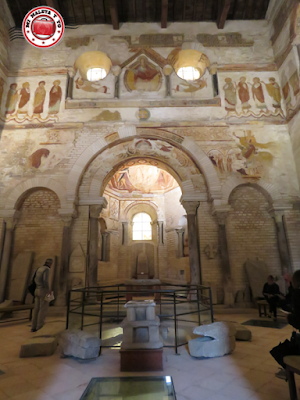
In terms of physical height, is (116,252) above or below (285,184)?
below

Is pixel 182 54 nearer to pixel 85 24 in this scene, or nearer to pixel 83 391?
pixel 85 24

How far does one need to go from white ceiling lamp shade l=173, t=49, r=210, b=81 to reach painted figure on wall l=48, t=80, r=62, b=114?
5.08 meters

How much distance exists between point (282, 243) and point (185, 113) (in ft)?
20.1

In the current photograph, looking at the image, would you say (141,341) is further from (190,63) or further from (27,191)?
(190,63)

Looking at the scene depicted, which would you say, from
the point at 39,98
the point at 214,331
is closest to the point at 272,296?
the point at 214,331

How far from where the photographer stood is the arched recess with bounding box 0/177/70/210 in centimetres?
943

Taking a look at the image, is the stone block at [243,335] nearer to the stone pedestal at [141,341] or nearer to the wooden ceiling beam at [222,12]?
the stone pedestal at [141,341]

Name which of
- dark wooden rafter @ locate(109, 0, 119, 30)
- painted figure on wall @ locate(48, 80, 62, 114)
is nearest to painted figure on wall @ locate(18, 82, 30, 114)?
painted figure on wall @ locate(48, 80, 62, 114)

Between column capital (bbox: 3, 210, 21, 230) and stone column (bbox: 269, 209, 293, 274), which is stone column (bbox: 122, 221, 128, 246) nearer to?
column capital (bbox: 3, 210, 21, 230)

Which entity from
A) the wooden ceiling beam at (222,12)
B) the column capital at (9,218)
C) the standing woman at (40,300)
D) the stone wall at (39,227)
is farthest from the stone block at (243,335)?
the wooden ceiling beam at (222,12)

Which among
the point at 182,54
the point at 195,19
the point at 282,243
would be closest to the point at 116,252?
the point at 282,243

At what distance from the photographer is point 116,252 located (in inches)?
629

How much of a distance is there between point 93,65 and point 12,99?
3.91 metres

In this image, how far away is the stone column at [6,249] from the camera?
8695 millimetres
